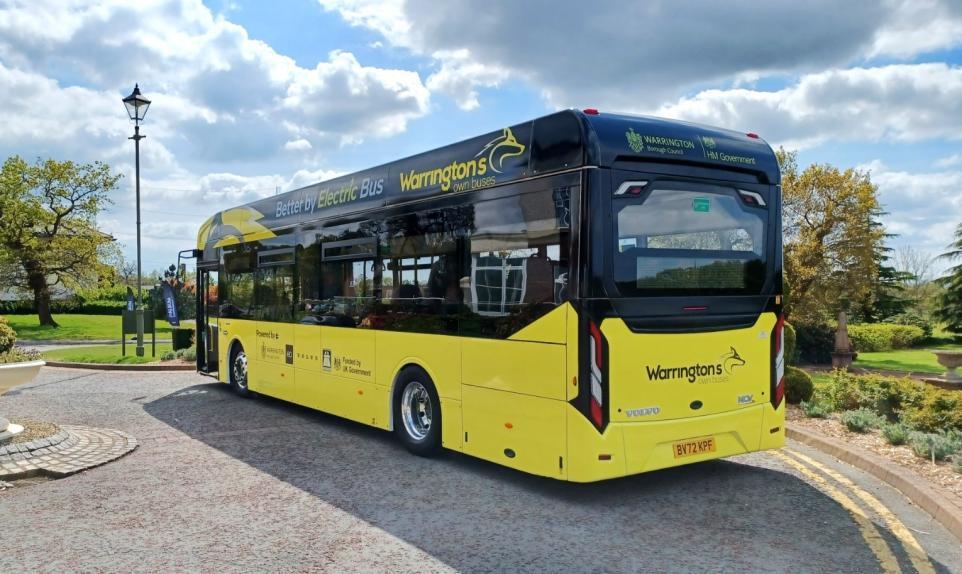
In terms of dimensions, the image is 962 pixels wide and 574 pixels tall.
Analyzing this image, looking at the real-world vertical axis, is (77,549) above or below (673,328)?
below

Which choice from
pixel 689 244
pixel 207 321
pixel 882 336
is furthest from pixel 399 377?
pixel 882 336

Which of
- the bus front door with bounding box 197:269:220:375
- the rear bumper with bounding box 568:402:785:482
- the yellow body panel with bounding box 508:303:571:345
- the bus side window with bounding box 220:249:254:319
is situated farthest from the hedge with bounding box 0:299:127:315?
the rear bumper with bounding box 568:402:785:482

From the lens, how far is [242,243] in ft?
41.6

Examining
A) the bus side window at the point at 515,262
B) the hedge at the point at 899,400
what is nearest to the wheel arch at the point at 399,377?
the bus side window at the point at 515,262

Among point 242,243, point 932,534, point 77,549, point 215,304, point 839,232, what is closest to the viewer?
point 77,549

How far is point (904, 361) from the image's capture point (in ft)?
106

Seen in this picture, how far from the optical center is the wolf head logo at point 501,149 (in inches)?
274

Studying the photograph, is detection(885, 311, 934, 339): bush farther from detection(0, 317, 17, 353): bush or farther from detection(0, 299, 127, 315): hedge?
detection(0, 299, 127, 315): hedge

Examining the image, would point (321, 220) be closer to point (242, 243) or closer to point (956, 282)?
point (242, 243)

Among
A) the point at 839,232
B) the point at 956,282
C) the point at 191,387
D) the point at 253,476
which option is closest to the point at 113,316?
the point at 191,387

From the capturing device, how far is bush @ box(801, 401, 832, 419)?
9914mm

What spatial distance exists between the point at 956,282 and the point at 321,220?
141 feet

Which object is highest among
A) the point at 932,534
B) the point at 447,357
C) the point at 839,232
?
the point at 839,232

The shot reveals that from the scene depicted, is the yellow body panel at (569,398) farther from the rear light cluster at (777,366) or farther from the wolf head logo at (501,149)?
the wolf head logo at (501,149)
